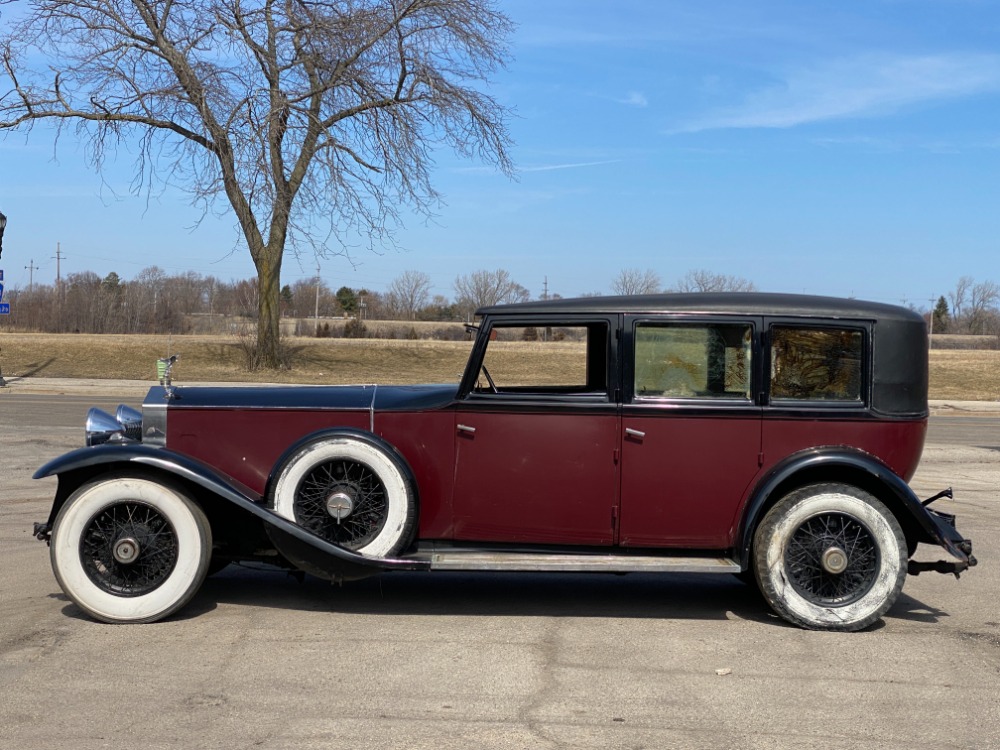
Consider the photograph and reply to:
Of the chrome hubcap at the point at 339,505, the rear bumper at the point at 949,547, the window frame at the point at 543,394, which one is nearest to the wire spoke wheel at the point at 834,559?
the rear bumper at the point at 949,547

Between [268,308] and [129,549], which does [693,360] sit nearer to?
Answer: [129,549]

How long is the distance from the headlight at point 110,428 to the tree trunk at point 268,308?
22357mm

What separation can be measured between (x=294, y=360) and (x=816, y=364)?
88.5 ft

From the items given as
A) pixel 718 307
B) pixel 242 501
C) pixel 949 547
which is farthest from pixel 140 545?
pixel 949 547

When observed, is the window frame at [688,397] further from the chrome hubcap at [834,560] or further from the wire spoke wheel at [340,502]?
the wire spoke wheel at [340,502]

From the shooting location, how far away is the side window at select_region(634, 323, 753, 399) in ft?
18.2

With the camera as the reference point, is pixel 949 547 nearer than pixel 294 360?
Yes

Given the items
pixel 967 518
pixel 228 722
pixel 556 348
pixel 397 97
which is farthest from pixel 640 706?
pixel 397 97

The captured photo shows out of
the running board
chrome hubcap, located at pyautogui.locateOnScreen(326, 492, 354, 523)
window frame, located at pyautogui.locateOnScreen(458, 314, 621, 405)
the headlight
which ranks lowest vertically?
the running board

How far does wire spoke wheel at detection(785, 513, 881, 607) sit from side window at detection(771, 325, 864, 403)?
27.1 inches

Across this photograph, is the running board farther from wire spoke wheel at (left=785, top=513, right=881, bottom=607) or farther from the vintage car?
wire spoke wheel at (left=785, top=513, right=881, bottom=607)

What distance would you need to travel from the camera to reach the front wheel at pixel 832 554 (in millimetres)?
5379

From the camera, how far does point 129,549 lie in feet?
17.3

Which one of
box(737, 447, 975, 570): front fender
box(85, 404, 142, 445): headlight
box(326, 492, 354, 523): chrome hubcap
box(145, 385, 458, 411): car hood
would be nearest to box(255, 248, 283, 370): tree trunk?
box(85, 404, 142, 445): headlight
